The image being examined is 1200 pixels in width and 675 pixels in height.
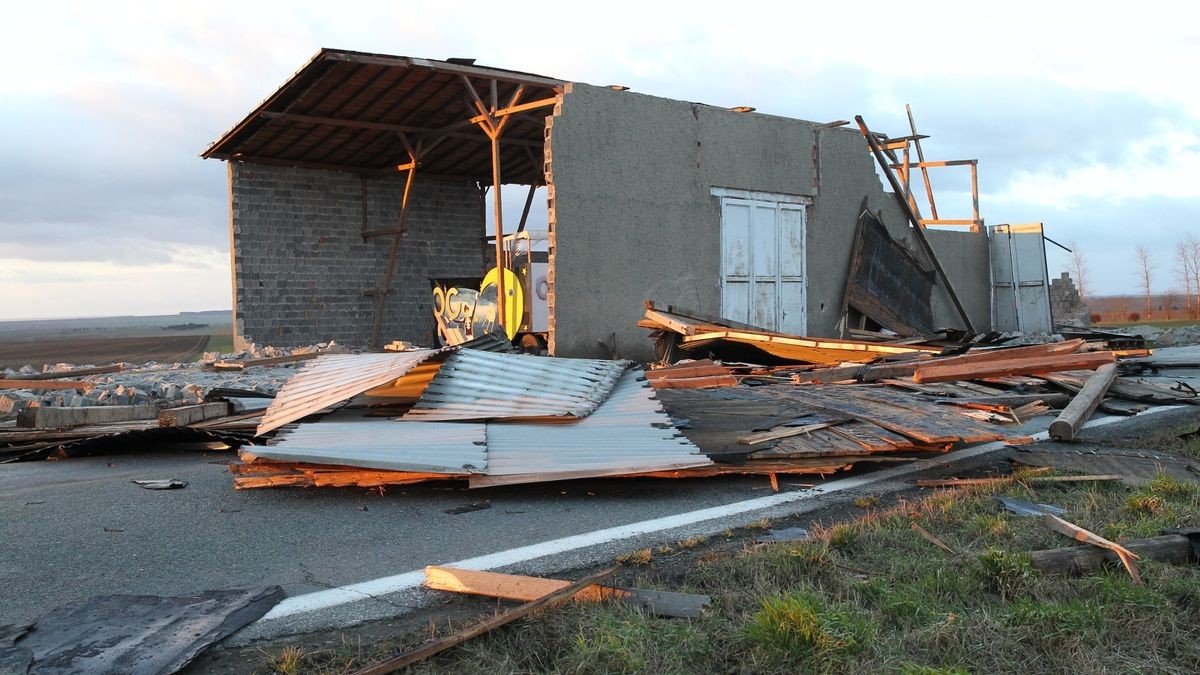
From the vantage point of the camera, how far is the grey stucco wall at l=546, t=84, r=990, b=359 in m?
12.9

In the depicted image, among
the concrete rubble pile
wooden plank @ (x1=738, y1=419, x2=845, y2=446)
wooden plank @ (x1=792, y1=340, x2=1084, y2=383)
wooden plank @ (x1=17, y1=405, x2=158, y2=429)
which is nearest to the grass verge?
wooden plank @ (x1=738, y1=419, x2=845, y2=446)

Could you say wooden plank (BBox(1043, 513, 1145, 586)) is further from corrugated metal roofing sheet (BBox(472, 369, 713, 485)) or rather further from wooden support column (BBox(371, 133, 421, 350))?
wooden support column (BBox(371, 133, 421, 350))

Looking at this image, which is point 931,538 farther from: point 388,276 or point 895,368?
point 388,276

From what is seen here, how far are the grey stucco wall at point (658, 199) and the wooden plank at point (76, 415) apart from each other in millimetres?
5910

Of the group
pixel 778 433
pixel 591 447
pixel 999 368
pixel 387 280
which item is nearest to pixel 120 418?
pixel 591 447

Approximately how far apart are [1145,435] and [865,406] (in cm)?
244

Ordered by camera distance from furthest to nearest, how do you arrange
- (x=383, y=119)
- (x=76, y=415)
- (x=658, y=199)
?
(x=383, y=119) → (x=658, y=199) → (x=76, y=415)

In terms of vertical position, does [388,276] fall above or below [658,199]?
below

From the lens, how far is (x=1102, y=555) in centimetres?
388

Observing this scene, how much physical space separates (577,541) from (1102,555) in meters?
2.24

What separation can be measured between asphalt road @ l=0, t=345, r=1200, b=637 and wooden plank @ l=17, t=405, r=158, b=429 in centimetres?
110

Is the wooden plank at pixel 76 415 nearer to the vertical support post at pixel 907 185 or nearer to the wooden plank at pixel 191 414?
the wooden plank at pixel 191 414

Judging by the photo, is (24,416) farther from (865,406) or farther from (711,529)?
(865,406)

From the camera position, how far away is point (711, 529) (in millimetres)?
4613
